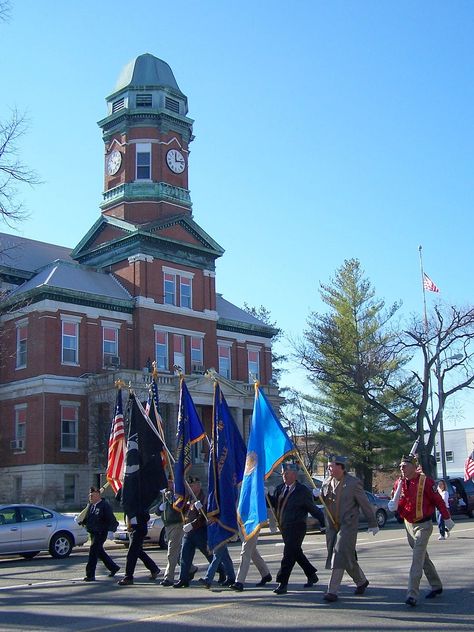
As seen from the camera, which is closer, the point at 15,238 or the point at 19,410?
the point at 19,410

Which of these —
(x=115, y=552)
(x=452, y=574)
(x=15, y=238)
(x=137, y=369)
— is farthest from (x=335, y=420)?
(x=452, y=574)

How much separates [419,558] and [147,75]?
155 ft

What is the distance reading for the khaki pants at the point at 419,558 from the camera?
10.0 meters

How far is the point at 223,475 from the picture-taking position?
1278 cm

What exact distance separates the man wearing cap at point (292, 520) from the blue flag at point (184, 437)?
202cm

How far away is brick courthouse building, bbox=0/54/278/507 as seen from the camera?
43562mm

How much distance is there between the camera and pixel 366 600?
1061 centimetres

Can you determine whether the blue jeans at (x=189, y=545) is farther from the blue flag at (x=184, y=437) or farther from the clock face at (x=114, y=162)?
the clock face at (x=114, y=162)

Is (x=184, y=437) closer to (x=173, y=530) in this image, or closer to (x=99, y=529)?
(x=173, y=530)

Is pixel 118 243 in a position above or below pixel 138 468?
above

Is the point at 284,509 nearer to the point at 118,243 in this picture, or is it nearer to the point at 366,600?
the point at 366,600

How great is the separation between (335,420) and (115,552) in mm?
35045

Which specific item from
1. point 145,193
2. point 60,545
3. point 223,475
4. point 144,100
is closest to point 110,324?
point 145,193

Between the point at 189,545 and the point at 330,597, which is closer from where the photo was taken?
the point at 330,597
